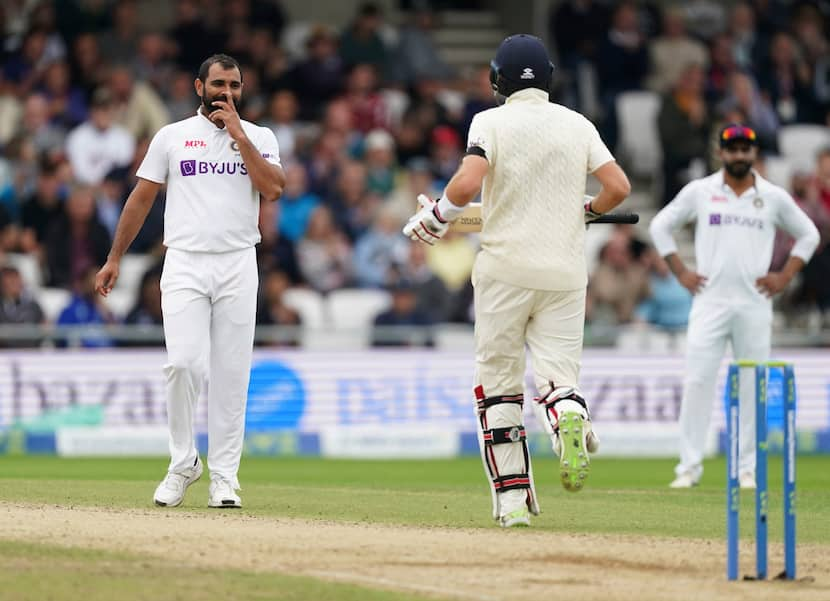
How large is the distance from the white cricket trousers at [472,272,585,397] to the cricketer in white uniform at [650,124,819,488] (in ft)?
14.5

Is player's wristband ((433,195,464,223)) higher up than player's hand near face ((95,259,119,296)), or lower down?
higher up

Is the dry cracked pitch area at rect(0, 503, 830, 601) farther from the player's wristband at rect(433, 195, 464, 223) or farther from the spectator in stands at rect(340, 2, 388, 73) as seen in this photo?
the spectator in stands at rect(340, 2, 388, 73)

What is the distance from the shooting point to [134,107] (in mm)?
20562

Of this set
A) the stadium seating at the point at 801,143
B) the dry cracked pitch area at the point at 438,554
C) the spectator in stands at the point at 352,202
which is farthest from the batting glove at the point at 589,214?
the stadium seating at the point at 801,143

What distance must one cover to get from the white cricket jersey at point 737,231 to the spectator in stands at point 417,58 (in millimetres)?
10418

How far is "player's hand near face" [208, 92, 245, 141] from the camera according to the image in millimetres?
9773

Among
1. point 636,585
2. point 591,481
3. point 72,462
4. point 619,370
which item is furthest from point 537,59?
point 619,370

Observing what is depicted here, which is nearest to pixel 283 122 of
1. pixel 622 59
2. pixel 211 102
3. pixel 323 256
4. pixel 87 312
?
pixel 323 256

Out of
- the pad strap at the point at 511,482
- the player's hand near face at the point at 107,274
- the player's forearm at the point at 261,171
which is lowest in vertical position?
the pad strap at the point at 511,482

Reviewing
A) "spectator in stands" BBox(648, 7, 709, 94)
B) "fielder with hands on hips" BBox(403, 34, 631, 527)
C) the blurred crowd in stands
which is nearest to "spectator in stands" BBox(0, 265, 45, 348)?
the blurred crowd in stands

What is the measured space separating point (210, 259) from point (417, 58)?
47.6 ft

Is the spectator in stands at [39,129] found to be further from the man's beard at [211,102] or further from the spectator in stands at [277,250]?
the man's beard at [211,102]

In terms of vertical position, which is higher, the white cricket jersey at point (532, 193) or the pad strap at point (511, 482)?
the white cricket jersey at point (532, 193)

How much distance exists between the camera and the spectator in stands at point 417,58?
23.8 metres
